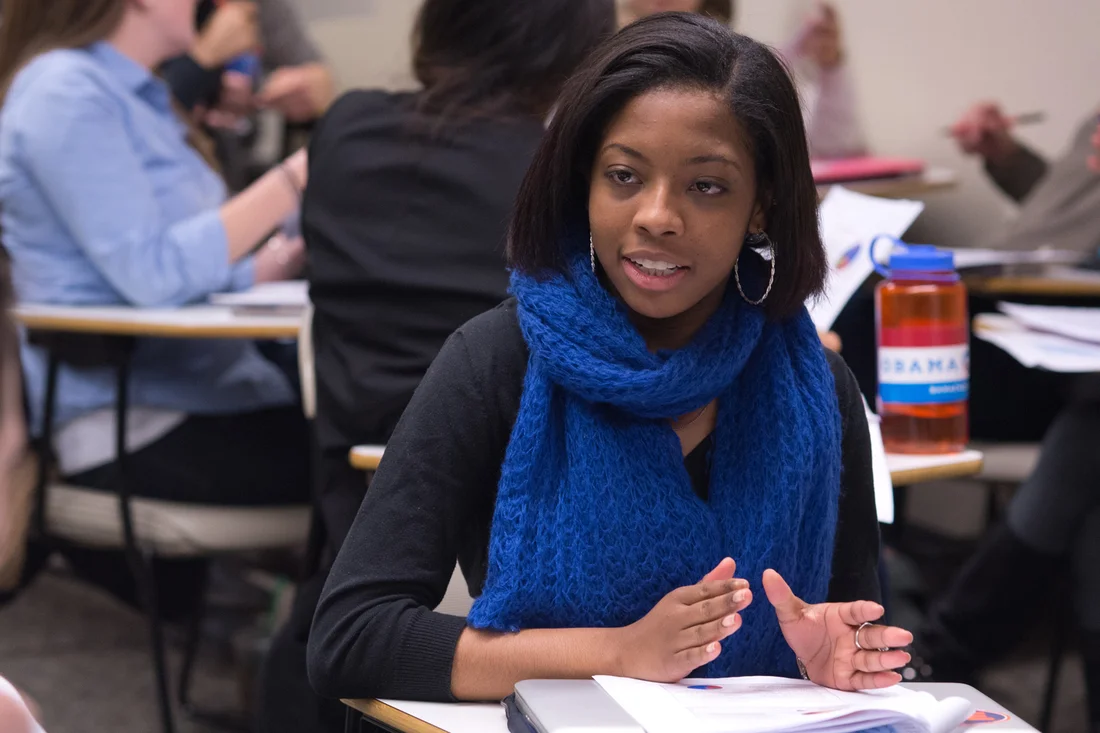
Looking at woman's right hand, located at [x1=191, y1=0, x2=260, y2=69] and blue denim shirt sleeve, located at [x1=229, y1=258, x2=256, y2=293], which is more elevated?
woman's right hand, located at [x1=191, y1=0, x2=260, y2=69]

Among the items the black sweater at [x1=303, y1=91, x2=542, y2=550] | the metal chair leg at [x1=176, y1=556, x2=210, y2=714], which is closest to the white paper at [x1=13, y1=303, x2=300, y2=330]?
the black sweater at [x1=303, y1=91, x2=542, y2=550]

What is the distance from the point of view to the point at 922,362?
1664mm

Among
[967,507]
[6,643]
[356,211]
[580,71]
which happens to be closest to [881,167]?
[967,507]

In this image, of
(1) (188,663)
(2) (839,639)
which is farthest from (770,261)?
(1) (188,663)

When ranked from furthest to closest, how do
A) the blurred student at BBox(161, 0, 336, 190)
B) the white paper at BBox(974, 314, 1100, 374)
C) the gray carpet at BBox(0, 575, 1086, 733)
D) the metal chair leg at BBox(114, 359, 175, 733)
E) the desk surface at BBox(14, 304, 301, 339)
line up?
the blurred student at BBox(161, 0, 336, 190) → the gray carpet at BBox(0, 575, 1086, 733) → the metal chair leg at BBox(114, 359, 175, 733) → the desk surface at BBox(14, 304, 301, 339) → the white paper at BBox(974, 314, 1100, 374)

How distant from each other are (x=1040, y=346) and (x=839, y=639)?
1095 mm

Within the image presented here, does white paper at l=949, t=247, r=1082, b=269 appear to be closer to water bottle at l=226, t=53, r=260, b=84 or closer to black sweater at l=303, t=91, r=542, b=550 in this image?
black sweater at l=303, t=91, r=542, b=550

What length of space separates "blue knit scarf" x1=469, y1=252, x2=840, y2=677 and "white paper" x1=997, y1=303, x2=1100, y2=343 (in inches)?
39.0

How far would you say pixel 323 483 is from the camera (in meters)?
1.87

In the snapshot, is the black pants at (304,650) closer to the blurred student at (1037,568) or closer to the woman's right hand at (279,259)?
the woman's right hand at (279,259)

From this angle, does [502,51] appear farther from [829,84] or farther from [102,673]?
[829,84]

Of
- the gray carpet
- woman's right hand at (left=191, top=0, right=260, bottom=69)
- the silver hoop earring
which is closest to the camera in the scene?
the silver hoop earring

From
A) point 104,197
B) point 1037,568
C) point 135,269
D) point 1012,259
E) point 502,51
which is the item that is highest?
point 502,51

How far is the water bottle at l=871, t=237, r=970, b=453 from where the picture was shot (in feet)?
5.46
